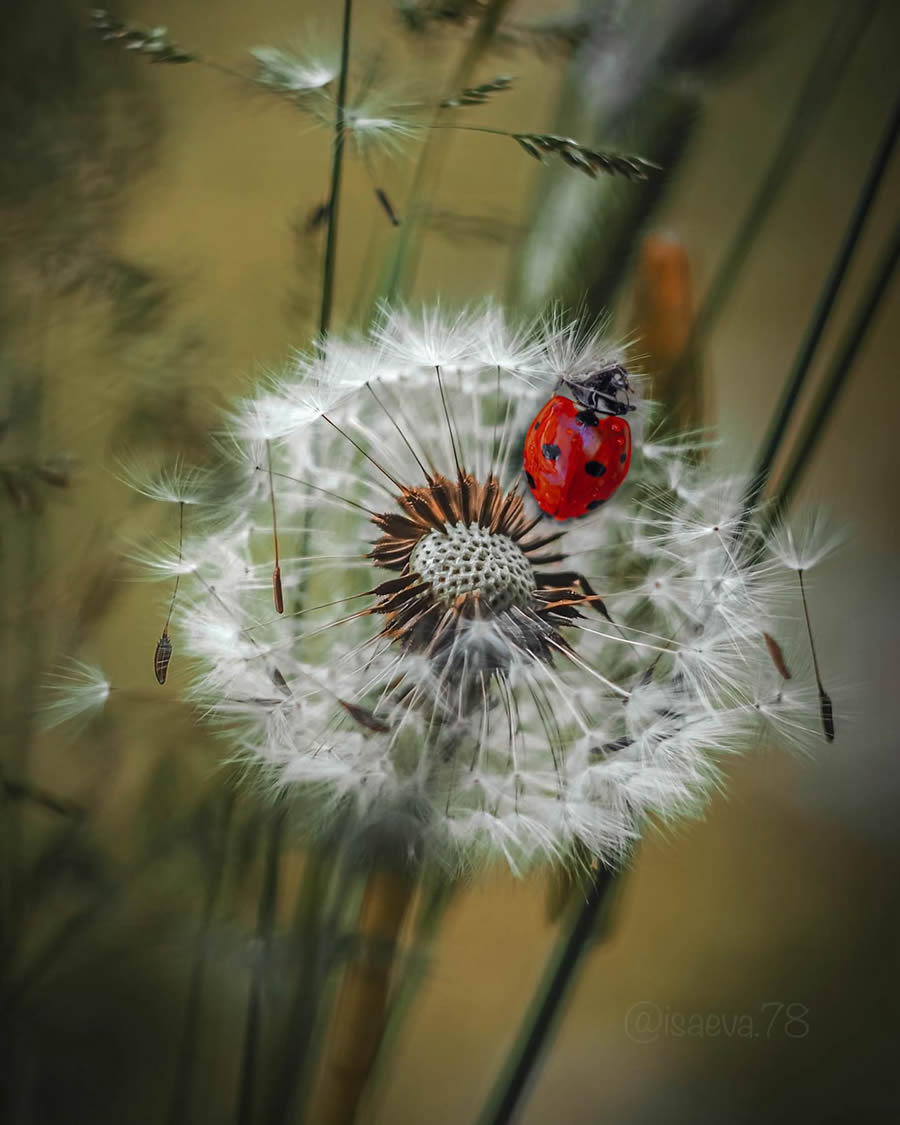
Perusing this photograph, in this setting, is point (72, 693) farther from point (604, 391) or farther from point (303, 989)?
point (604, 391)

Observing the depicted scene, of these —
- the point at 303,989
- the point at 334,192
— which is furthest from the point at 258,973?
the point at 334,192

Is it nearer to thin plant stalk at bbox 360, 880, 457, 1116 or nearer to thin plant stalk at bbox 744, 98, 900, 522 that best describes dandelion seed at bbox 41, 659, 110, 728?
thin plant stalk at bbox 360, 880, 457, 1116

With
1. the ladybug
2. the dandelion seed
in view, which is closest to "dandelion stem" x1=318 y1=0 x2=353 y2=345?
the ladybug

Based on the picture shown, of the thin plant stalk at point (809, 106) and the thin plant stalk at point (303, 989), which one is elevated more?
the thin plant stalk at point (809, 106)

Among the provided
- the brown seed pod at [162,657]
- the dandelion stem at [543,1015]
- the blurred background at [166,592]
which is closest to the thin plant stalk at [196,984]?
the blurred background at [166,592]

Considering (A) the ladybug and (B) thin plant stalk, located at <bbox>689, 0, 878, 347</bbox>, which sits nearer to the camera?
(A) the ladybug

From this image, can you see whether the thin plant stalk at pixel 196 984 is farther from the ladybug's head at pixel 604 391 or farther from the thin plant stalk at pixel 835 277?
the thin plant stalk at pixel 835 277

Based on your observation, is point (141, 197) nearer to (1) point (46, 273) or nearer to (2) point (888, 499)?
(1) point (46, 273)

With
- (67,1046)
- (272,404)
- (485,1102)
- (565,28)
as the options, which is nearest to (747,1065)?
(485,1102)
